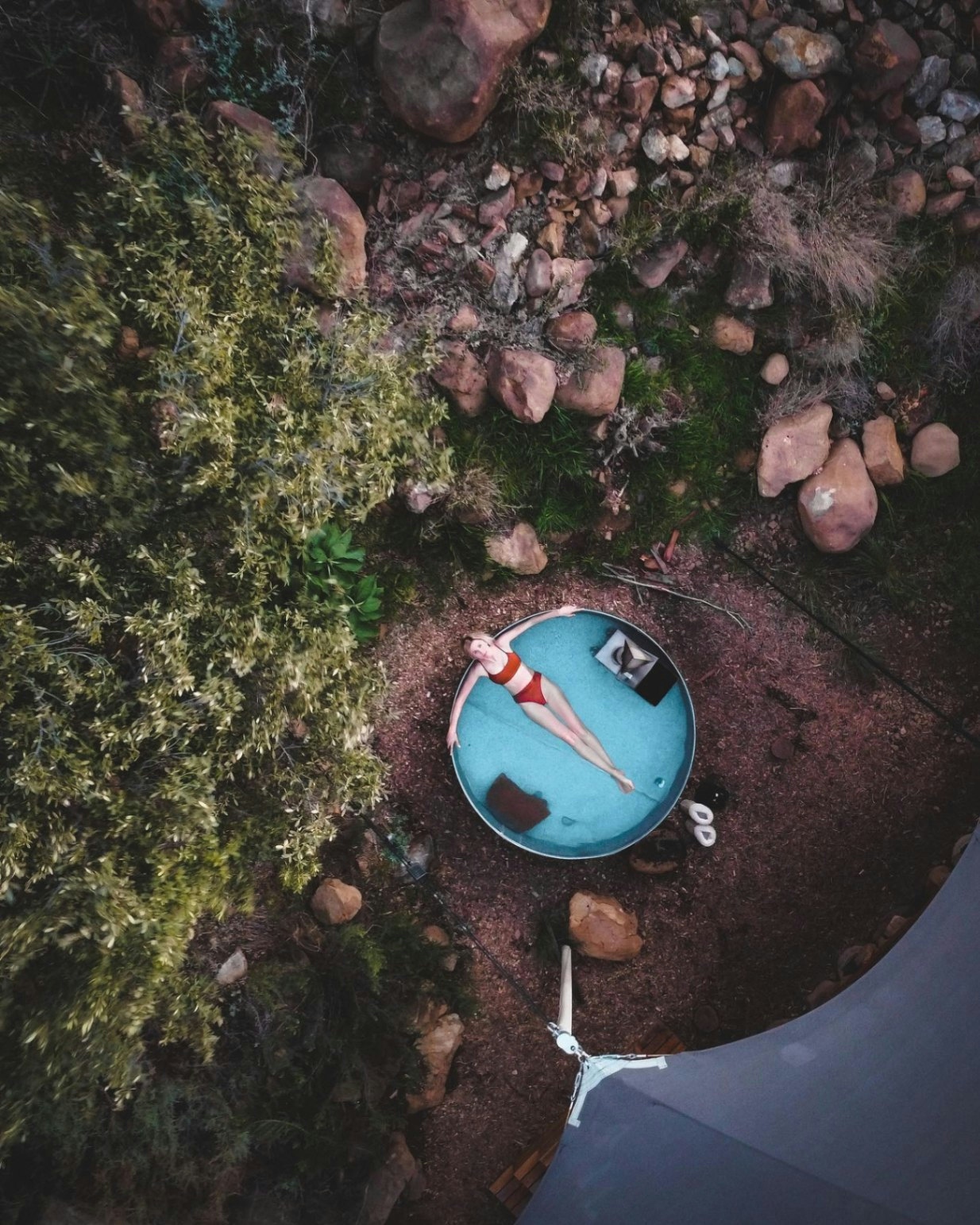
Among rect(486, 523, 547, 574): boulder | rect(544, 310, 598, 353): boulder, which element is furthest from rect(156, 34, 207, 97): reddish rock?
rect(486, 523, 547, 574): boulder

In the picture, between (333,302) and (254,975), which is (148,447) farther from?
(254,975)

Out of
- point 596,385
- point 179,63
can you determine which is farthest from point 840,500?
point 179,63

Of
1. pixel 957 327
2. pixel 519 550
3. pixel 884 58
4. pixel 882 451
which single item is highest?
pixel 884 58

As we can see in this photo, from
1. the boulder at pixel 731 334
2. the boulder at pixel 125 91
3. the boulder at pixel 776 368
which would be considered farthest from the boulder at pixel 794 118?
the boulder at pixel 125 91

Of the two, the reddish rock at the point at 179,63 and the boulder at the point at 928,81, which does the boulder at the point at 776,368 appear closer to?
the boulder at the point at 928,81

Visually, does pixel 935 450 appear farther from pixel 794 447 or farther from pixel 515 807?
pixel 515 807

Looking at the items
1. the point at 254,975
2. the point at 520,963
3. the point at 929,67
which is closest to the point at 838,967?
the point at 520,963
